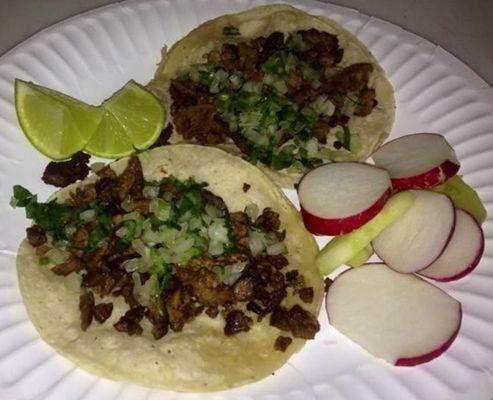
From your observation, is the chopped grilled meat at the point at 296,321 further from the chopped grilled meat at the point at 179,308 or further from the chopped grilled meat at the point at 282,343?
the chopped grilled meat at the point at 179,308

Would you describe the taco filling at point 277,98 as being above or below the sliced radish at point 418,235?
above

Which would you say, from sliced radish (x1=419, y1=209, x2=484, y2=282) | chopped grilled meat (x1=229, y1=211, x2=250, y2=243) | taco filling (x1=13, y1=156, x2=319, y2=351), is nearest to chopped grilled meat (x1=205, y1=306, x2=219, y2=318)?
taco filling (x1=13, y1=156, x2=319, y2=351)

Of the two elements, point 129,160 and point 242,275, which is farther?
point 129,160

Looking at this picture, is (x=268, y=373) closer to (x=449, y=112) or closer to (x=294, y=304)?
(x=294, y=304)

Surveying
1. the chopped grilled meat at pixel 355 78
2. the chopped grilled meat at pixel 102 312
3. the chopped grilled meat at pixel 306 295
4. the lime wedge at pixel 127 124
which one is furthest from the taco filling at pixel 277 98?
the chopped grilled meat at pixel 102 312

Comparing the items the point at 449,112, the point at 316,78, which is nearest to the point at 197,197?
the point at 316,78

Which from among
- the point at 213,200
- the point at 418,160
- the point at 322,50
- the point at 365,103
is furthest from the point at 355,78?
the point at 213,200
